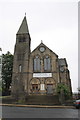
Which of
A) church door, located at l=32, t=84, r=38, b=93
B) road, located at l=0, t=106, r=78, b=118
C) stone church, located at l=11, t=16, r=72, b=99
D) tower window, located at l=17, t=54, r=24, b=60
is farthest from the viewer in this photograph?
tower window, located at l=17, t=54, r=24, b=60

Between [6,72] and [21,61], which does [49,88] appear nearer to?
[21,61]

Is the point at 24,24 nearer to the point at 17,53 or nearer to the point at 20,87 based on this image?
the point at 17,53

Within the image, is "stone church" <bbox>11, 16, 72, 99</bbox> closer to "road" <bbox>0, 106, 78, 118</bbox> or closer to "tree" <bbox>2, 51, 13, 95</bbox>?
"tree" <bbox>2, 51, 13, 95</bbox>

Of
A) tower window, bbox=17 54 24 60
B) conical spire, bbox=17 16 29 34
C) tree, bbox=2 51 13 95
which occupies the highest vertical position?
conical spire, bbox=17 16 29 34

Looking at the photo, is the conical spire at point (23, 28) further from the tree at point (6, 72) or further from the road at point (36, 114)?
the road at point (36, 114)

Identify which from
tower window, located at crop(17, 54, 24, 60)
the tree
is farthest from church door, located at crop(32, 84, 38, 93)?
the tree

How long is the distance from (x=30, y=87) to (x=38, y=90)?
1.95 meters

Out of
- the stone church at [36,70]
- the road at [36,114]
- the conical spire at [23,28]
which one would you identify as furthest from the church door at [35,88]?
the road at [36,114]

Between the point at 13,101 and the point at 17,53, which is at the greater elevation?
the point at 17,53

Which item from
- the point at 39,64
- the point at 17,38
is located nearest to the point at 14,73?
the point at 39,64

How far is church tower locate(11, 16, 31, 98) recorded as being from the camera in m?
34.7

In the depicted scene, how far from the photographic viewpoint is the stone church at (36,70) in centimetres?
3478

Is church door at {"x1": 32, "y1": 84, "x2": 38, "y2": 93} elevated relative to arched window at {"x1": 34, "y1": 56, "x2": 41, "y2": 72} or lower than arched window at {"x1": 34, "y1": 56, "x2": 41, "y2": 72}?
lower

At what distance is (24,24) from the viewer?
137 ft
